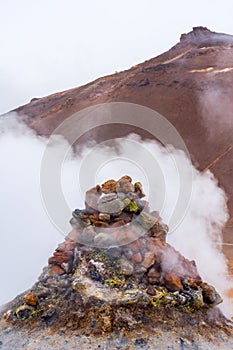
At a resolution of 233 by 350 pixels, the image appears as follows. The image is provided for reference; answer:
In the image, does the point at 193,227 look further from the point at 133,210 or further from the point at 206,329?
the point at 206,329

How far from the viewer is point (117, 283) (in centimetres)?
721

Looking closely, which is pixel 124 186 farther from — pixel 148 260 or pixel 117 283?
pixel 117 283

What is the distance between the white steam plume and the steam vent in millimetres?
1372

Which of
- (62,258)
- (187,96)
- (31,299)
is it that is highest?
(187,96)

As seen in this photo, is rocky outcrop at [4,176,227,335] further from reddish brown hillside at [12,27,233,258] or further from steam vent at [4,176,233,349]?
reddish brown hillside at [12,27,233,258]

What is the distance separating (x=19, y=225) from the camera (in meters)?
10.2

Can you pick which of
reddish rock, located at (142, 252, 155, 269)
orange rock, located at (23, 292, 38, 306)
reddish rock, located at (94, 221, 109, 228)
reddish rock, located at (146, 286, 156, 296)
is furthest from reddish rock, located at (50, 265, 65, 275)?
reddish rock, located at (146, 286, 156, 296)

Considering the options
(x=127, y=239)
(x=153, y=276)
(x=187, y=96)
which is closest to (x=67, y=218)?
(x=127, y=239)

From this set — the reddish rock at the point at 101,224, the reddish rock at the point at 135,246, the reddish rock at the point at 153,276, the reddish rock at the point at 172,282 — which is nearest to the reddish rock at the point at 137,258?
the reddish rock at the point at 135,246

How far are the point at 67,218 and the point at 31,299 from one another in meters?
→ 3.35

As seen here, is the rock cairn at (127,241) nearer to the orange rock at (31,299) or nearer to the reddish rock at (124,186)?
the reddish rock at (124,186)

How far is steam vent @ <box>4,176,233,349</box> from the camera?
6.75 metres

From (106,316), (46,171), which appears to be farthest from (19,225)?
(106,316)

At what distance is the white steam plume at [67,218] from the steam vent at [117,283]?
54.0 inches
